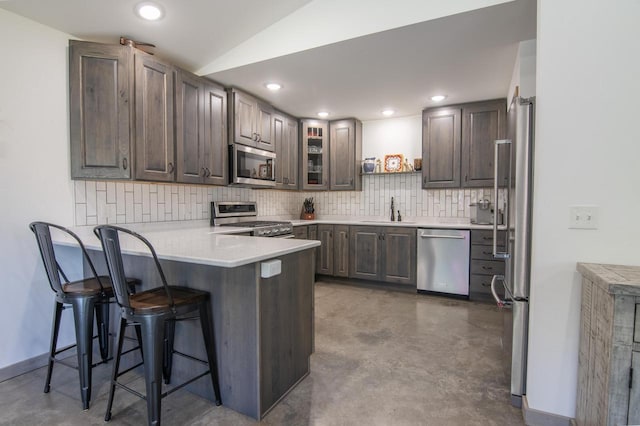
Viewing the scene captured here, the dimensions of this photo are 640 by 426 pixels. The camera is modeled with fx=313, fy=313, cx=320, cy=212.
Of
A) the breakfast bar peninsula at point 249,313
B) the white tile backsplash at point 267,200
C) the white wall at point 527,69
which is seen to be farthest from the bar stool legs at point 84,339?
Answer: the white wall at point 527,69

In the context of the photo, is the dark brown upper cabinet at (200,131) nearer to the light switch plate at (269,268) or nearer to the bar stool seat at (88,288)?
the bar stool seat at (88,288)

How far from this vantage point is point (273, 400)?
1822 millimetres

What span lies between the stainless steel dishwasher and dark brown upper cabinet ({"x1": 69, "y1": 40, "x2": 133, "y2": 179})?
11.0 ft

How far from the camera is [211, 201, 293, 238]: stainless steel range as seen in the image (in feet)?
12.0

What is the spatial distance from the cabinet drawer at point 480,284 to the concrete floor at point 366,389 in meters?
0.71

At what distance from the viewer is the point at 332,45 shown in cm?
251

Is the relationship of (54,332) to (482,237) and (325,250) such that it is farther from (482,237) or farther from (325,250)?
(482,237)

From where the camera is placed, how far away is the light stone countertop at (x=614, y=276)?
1188 mm

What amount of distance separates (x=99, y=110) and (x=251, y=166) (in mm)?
1606

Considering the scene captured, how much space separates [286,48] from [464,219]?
3204 mm

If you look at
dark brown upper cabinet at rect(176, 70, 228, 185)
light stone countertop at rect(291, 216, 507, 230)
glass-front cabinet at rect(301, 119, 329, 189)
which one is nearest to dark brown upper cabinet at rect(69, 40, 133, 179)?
dark brown upper cabinet at rect(176, 70, 228, 185)

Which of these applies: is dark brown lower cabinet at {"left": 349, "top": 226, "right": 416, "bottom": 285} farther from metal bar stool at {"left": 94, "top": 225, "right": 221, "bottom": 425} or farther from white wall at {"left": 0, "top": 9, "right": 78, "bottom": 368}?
white wall at {"left": 0, "top": 9, "right": 78, "bottom": 368}

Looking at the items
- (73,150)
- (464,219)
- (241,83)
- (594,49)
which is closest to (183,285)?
(73,150)

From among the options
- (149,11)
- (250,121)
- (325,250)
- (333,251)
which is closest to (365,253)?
(333,251)
